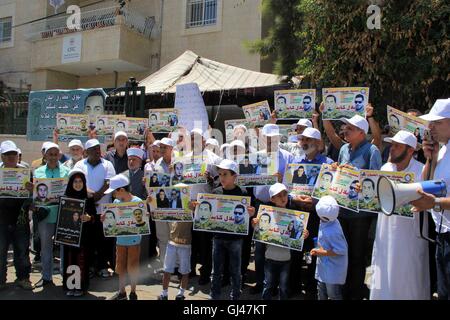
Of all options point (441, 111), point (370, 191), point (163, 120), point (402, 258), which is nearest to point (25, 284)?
point (163, 120)

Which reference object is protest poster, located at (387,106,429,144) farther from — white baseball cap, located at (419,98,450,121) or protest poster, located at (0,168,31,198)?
protest poster, located at (0,168,31,198)

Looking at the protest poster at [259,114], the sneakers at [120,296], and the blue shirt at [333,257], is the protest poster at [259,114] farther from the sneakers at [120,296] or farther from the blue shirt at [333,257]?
the sneakers at [120,296]

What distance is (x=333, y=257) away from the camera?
428 cm

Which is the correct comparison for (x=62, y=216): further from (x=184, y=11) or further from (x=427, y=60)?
(x=184, y=11)

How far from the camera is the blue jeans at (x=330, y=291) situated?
4.27 meters

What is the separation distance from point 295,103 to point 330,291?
2.68m


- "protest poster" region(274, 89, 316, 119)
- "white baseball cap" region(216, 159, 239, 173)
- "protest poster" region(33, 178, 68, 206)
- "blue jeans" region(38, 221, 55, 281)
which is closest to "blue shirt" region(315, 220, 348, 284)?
"white baseball cap" region(216, 159, 239, 173)

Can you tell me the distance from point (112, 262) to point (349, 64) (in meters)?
5.25

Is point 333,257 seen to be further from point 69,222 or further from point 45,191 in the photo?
point 45,191

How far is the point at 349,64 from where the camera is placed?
24.8 feet

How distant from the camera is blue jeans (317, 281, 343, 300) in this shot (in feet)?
14.0

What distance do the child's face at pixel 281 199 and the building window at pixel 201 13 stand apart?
42.5ft
